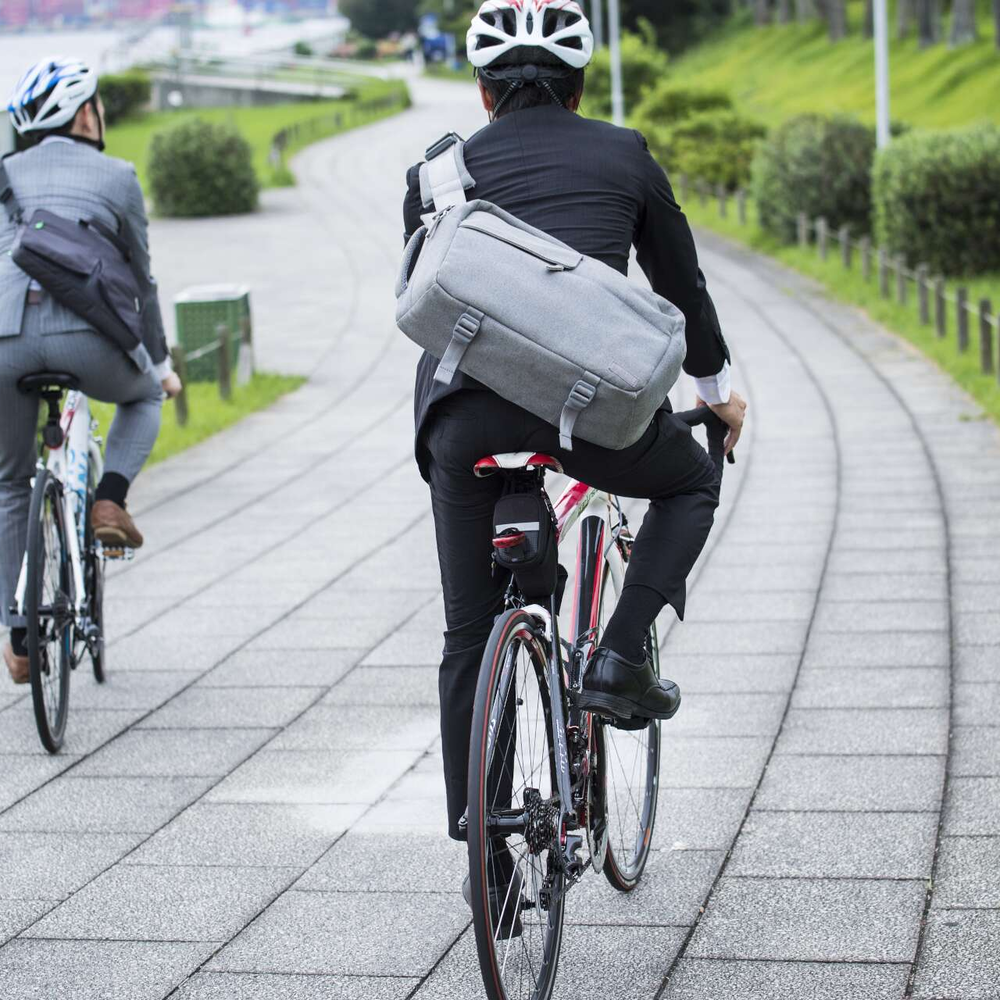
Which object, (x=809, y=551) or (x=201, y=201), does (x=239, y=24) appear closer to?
(x=201, y=201)

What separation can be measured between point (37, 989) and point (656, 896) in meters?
1.39

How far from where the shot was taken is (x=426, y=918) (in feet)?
12.5

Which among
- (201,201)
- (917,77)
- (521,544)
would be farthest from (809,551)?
(917,77)

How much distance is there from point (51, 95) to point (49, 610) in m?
1.58

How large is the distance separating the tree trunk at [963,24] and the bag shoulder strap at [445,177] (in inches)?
1954

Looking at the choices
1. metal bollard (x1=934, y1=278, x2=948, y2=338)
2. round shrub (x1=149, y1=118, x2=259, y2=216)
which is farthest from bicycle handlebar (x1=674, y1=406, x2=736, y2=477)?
round shrub (x1=149, y1=118, x2=259, y2=216)

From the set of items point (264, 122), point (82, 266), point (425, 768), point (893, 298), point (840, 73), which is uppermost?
point (82, 266)

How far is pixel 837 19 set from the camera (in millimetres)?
61844

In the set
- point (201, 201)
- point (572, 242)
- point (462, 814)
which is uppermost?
point (572, 242)

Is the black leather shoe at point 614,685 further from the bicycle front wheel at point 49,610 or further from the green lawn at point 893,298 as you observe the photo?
the green lawn at point 893,298

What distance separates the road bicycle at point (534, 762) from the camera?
9.95 feet

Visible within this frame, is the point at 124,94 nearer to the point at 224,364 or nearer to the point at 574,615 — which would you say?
the point at 224,364

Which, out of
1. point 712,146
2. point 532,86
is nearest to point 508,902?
point 532,86

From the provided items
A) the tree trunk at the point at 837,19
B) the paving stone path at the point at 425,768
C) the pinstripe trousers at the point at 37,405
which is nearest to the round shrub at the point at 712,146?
the paving stone path at the point at 425,768
